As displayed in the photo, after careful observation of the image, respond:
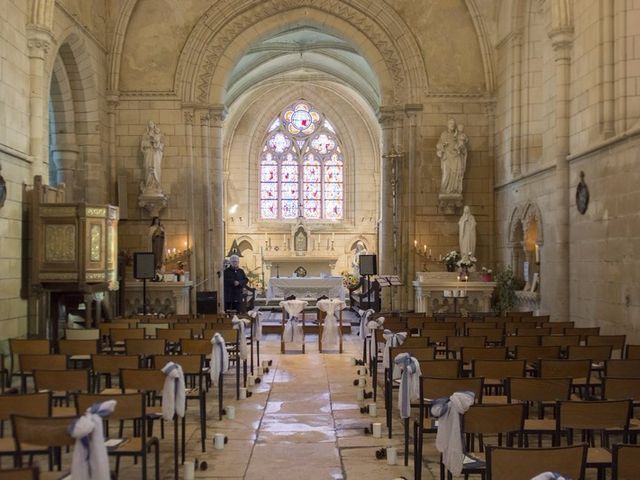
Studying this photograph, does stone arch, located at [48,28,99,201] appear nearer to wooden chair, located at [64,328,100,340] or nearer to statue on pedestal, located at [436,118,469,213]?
wooden chair, located at [64,328,100,340]

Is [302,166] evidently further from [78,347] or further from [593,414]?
[593,414]

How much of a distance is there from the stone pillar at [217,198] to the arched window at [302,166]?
44.8 ft

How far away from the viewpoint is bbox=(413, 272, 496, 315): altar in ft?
59.6

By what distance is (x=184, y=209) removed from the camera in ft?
68.3

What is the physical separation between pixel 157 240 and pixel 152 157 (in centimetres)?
228

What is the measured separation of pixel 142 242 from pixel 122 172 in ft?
6.52

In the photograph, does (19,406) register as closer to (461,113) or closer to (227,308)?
(227,308)

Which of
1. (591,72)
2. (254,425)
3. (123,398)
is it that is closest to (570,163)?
(591,72)

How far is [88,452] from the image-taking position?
457cm

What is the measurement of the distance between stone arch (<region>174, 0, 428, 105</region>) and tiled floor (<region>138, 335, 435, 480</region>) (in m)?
11.0

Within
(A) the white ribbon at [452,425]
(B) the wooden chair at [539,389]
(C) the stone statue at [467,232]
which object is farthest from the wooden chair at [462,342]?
(C) the stone statue at [467,232]

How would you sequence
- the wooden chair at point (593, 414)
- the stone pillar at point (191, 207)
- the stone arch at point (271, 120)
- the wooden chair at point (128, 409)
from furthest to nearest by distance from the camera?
the stone arch at point (271, 120) → the stone pillar at point (191, 207) → the wooden chair at point (128, 409) → the wooden chair at point (593, 414)

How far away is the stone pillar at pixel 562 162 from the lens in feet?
48.2

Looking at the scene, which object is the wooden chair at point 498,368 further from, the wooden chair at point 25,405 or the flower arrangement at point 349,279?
the flower arrangement at point 349,279
